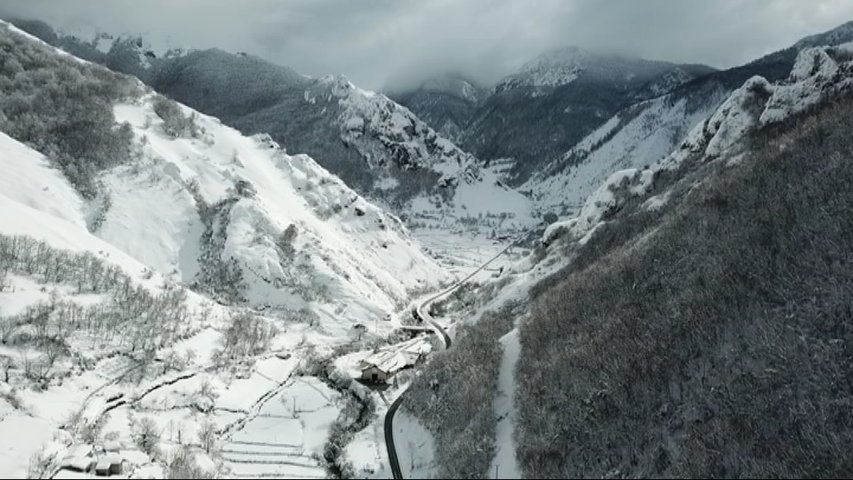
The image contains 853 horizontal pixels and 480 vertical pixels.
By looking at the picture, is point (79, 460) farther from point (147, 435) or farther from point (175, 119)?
point (175, 119)

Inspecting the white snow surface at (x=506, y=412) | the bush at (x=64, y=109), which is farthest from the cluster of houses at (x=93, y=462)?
the bush at (x=64, y=109)

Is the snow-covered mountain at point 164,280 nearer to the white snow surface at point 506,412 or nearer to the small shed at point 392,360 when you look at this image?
the small shed at point 392,360

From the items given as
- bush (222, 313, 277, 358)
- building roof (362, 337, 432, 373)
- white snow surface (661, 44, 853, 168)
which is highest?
white snow surface (661, 44, 853, 168)

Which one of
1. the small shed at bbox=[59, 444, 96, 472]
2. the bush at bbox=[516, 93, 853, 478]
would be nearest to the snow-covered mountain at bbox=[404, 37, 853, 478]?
the bush at bbox=[516, 93, 853, 478]

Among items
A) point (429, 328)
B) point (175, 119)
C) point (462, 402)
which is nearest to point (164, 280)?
point (429, 328)

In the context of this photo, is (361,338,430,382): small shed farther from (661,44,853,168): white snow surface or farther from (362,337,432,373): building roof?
(661,44,853,168): white snow surface

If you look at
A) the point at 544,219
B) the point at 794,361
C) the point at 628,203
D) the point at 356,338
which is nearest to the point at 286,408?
the point at 356,338

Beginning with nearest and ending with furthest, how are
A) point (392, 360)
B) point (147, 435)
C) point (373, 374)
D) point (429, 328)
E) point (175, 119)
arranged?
point (147, 435), point (373, 374), point (392, 360), point (429, 328), point (175, 119)

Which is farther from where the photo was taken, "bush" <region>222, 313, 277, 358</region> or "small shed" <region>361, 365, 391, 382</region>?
"bush" <region>222, 313, 277, 358</region>
